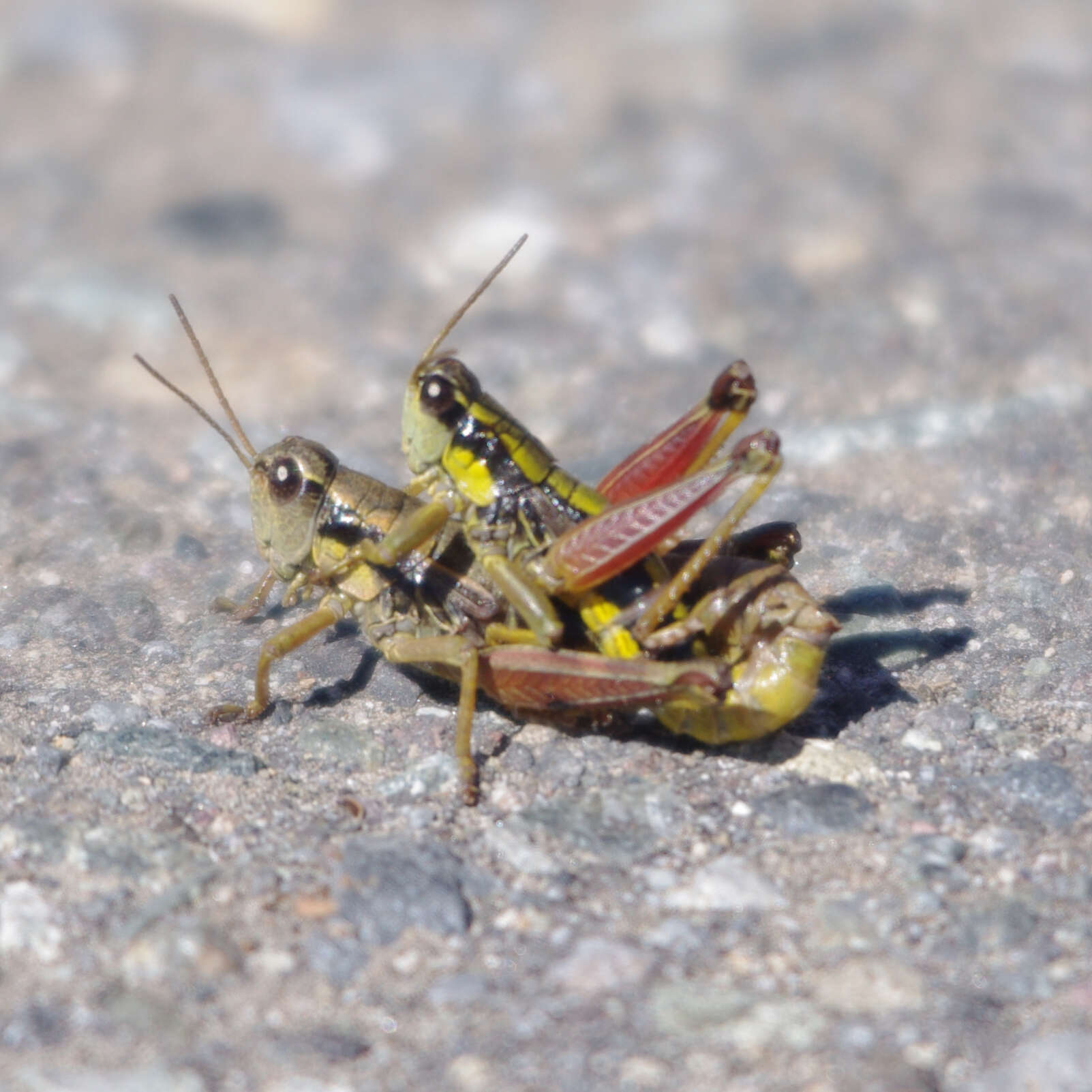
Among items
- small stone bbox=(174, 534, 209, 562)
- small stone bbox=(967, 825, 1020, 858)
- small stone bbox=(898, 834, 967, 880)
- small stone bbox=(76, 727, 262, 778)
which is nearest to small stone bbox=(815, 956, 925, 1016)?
small stone bbox=(898, 834, 967, 880)

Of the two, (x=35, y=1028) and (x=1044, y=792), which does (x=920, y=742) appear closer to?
(x=1044, y=792)

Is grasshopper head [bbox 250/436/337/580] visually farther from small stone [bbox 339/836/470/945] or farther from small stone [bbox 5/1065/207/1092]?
small stone [bbox 5/1065/207/1092]

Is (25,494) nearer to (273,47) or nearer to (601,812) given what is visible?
(601,812)

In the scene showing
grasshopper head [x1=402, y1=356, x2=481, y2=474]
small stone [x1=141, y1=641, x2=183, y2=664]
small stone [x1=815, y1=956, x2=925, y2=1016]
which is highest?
grasshopper head [x1=402, y1=356, x2=481, y2=474]

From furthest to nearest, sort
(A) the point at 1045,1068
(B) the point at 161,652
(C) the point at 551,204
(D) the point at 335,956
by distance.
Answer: (C) the point at 551,204 → (B) the point at 161,652 → (D) the point at 335,956 → (A) the point at 1045,1068

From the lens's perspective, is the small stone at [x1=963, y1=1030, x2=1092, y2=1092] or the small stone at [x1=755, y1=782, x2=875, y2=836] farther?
the small stone at [x1=755, y1=782, x2=875, y2=836]

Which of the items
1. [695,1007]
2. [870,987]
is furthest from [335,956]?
[870,987]

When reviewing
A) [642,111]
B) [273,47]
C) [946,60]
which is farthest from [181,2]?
[946,60]
